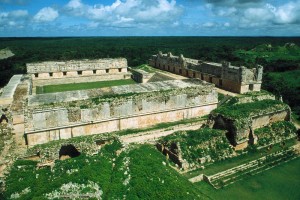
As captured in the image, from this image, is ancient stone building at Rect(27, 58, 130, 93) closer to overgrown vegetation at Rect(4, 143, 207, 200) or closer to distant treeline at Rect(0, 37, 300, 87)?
distant treeline at Rect(0, 37, 300, 87)

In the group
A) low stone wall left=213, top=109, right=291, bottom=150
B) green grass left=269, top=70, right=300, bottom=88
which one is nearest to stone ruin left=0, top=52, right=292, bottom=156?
low stone wall left=213, top=109, right=291, bottom=150

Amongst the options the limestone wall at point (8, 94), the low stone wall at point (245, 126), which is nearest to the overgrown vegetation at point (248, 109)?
the low stone wall at point (245, 126)

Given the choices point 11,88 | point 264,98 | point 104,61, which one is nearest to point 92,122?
point 11,88

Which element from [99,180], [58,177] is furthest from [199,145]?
[58,177]

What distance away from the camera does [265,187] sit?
15.4m

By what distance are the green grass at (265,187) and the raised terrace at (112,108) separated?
7025 millimetres

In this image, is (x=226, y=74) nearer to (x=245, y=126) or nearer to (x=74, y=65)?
(x=245, y=126)

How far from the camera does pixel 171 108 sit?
69.7 feet

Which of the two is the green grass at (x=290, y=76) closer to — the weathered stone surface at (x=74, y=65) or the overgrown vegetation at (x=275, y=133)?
the overgrown vegetation at (x=275, y=133)

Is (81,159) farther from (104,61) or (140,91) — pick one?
(104,61)

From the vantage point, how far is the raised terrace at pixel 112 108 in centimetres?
1745

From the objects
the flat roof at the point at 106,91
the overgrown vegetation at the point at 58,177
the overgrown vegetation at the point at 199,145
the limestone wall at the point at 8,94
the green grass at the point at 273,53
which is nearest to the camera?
the overgrown vegetation at the point at 58,177

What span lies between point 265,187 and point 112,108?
431 inches

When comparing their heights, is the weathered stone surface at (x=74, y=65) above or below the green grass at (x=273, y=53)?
below
